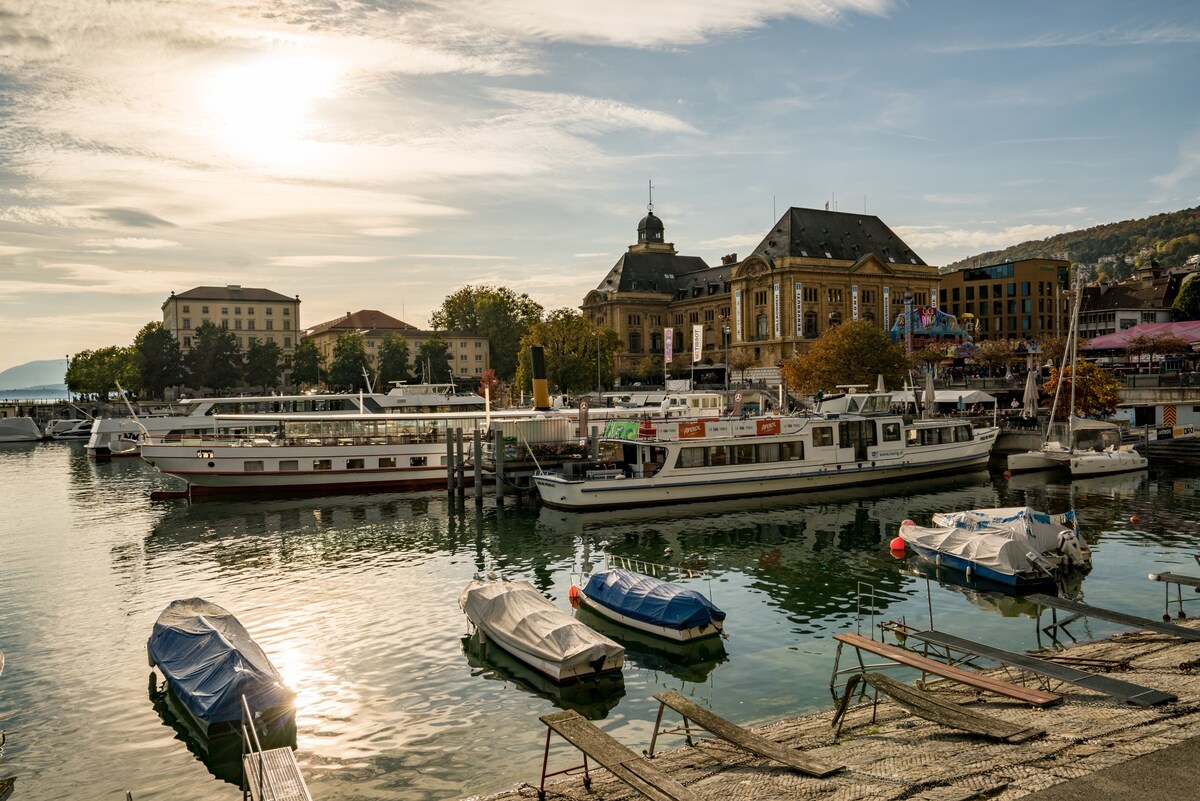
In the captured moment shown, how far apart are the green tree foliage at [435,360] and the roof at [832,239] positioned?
60374 mm

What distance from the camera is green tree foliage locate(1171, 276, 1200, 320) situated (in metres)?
118

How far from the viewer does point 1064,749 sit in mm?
13836

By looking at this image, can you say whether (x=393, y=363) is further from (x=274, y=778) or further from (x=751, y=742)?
(x=751, y=742)

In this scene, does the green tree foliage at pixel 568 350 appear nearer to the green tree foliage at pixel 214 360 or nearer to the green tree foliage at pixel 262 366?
the green tree foliage at pixel 262 366

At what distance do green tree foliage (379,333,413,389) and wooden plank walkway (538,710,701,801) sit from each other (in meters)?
141

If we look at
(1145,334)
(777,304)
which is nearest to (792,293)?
(777,304)

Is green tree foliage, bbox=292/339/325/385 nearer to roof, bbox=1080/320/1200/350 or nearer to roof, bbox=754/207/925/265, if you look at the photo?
roof, bbox=754/207/925/265

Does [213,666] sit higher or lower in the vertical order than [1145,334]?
lower

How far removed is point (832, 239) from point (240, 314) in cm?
12910

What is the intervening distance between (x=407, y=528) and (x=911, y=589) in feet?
87.1

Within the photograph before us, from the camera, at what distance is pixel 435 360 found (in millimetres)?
156625

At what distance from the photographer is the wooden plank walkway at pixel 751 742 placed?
14.1 metres

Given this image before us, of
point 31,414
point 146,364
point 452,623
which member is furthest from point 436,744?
point 31,414

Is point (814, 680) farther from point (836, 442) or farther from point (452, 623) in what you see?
point (836, 442)
